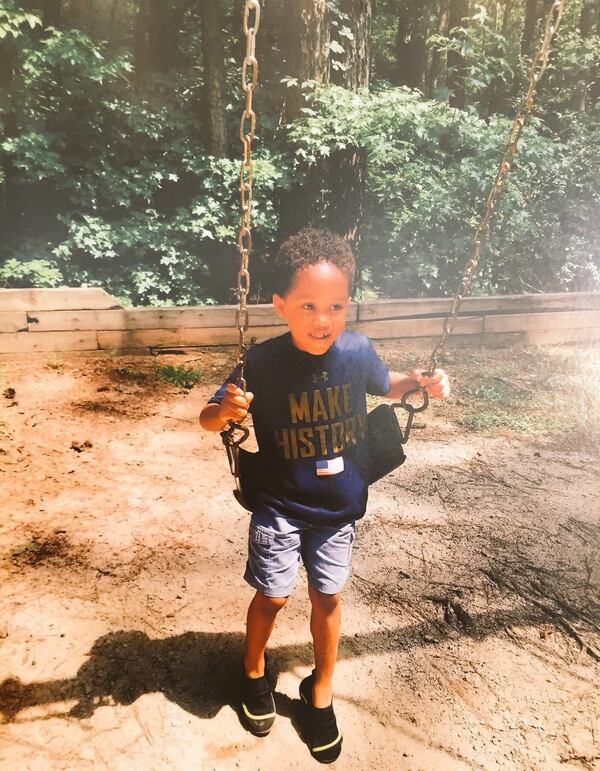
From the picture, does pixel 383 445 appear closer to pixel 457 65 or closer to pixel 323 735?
pixel 323 735

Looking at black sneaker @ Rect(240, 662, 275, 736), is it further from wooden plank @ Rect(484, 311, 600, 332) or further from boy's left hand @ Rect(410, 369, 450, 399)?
wooden plank @ Rect(484, 311, 600, 332)

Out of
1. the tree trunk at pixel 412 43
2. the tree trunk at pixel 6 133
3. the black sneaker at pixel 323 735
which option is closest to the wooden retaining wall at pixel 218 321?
the tree trunk at pixel 6 133

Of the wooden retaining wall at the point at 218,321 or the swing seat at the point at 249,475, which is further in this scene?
the wooden retaining wall at the point at 218,321

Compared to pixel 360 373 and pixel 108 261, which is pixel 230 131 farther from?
pixel 360 373

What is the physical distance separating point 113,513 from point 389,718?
2.19 metres

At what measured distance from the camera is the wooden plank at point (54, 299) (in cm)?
564

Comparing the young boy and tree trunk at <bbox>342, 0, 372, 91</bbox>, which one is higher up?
tree trunk at <bbox>342, 0, 372, 91</bbox>

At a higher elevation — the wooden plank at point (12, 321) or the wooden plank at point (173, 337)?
the wooden plank at point (12, 321)

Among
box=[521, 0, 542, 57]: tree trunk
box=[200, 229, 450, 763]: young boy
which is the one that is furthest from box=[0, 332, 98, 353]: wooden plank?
box=[521, 0, 542, 57]: tree trunk

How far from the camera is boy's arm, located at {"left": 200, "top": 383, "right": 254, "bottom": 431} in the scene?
6.02 ft

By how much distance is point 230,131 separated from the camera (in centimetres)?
780

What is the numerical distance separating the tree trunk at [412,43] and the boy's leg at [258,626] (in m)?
12.0

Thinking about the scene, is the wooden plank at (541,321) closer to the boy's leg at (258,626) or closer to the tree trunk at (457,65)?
the tree trunk at (457,65)

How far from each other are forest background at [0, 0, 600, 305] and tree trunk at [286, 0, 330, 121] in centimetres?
2
